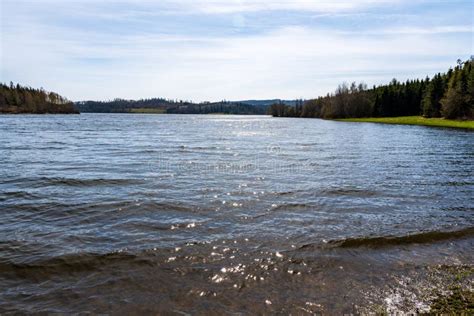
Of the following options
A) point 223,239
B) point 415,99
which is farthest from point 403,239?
point 415,99

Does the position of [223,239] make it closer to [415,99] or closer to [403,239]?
[403,239]

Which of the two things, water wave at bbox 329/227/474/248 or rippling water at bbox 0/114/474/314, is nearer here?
rippling water at bbox 0/114/474/314

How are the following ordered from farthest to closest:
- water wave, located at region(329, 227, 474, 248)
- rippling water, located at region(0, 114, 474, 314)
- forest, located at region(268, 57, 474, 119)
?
1. forest, located at region(268, 57, 474, 119)
2. water wave, located at region(329, 227, 474, 248)
3. rippling water, located at region(0, 114, 474, 314)

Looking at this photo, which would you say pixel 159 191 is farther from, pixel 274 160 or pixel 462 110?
pixel 462 110

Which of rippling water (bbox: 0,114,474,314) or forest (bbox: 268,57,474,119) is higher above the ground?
forest (bbox: 268,57,474,119)

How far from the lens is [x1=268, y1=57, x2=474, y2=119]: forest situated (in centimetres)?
9306

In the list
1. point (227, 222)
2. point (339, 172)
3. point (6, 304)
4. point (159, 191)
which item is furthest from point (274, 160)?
point (6, 304)

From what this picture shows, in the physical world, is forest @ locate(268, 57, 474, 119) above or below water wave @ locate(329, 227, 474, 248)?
above

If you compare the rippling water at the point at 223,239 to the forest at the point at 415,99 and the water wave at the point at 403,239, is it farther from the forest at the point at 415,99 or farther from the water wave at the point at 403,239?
the forest at the point at 415,99

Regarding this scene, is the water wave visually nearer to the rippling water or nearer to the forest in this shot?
the rippling water

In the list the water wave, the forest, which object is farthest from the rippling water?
the forest

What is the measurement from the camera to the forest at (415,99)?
9306 cm

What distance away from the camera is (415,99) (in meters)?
143

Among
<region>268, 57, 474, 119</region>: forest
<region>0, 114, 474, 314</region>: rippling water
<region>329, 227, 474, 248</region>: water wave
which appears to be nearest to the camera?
<region>0, 114, 474, 314</region>: rippling water
